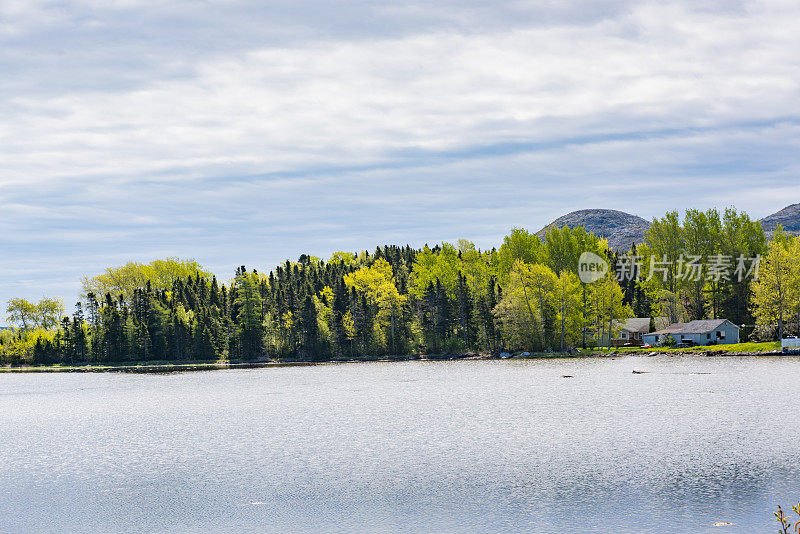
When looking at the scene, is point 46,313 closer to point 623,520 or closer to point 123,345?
point 123,345

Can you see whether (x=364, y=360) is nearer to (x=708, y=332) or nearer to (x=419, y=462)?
(x=708, y=332)

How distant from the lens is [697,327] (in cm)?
11800

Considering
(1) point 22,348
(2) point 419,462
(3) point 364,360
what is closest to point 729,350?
(3) point 364,360

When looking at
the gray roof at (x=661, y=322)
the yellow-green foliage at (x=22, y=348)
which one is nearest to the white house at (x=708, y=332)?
the gray roof at (x=661, y=322)

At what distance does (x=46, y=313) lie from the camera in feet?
638

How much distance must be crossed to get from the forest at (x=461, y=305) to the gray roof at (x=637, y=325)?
3.23 metres

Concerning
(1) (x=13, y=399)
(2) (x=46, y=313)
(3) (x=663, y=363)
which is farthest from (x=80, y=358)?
(3) (x=663, y=363)

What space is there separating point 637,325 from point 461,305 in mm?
37466

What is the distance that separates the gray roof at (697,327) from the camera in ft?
381

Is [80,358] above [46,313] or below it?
below

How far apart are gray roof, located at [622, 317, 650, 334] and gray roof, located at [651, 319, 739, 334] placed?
43.7 feet

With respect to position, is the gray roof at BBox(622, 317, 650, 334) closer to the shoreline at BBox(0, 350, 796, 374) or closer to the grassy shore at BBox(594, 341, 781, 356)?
the grassy shore at BBox(594, 341, 781, 356)

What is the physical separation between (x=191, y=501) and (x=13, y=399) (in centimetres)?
5788

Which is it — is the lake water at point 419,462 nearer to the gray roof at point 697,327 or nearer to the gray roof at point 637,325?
the gray roof at point 697,327
